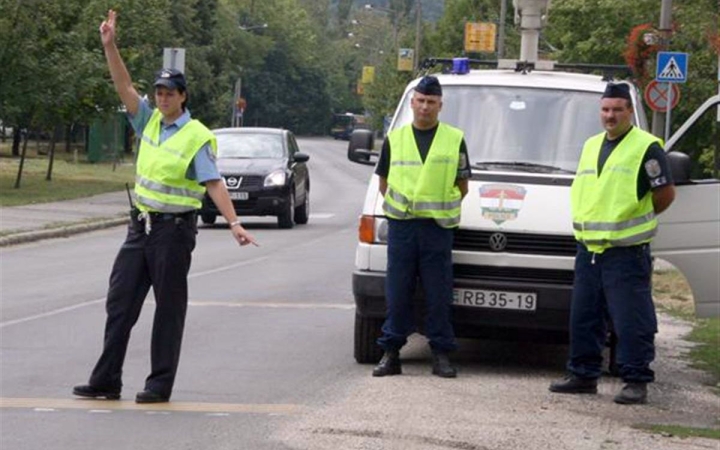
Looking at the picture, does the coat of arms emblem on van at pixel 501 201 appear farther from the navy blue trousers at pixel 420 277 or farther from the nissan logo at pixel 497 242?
the navy blue trousers at pixel 420 277

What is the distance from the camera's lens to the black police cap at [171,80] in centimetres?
982

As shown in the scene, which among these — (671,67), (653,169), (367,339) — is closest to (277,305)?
(367,339)

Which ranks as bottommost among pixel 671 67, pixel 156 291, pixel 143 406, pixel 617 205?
pixel 143 406

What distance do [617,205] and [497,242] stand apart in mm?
1033

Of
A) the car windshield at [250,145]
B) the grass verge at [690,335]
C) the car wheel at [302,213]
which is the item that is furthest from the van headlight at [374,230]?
the car wheel at [302,213]

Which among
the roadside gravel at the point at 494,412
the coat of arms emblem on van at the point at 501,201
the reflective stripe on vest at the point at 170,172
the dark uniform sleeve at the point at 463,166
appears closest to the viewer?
the roadside gravel at the point at 494,412

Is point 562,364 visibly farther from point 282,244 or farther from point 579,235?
point 282,244

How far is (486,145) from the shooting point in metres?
12.1

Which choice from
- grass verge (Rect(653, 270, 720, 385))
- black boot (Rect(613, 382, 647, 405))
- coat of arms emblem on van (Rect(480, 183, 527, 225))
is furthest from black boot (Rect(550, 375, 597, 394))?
grass verge (Rect(653, 270, 720, 385))

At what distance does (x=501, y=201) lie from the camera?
11234mm

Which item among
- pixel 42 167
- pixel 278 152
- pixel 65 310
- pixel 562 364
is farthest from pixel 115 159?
pixel 562 364

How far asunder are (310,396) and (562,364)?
2.67m

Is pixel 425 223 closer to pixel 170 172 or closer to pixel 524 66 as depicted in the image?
pixel 170 172

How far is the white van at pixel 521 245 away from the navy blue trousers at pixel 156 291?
1.83m
